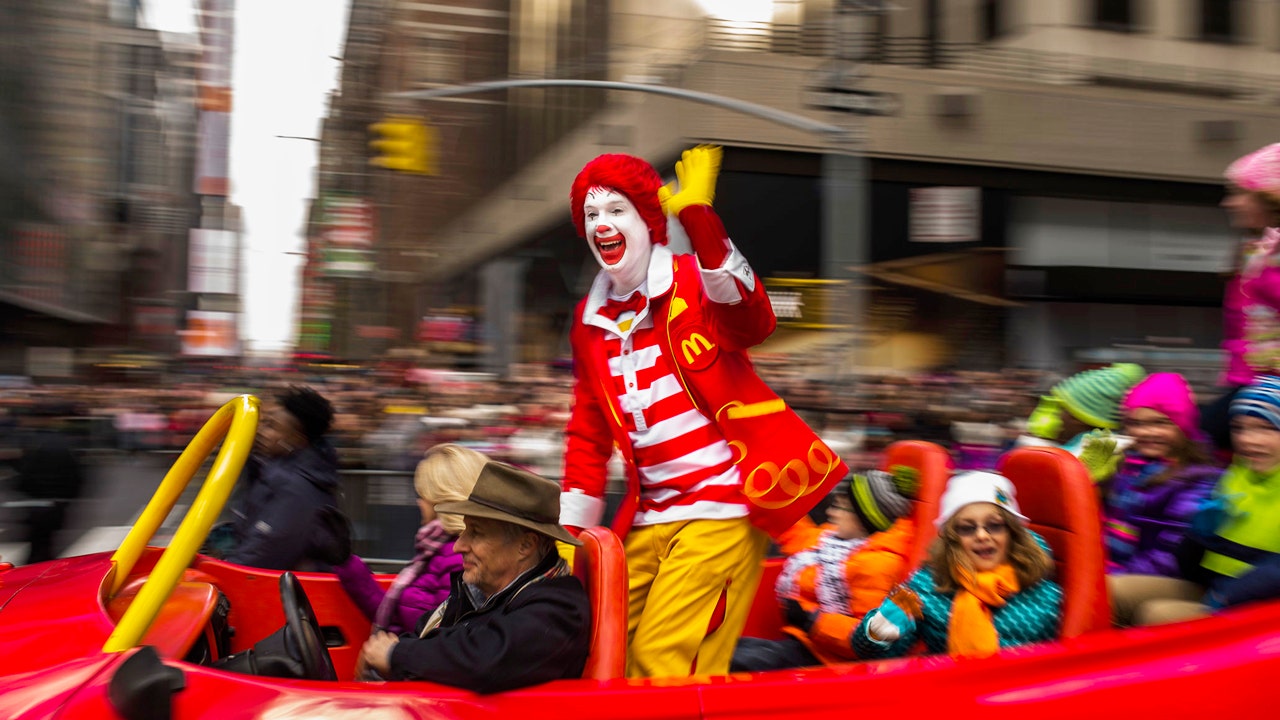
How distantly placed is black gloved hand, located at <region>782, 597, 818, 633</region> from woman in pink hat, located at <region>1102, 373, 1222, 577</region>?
884 millimetres

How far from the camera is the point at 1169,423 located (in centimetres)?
353

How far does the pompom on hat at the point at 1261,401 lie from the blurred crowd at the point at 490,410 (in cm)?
395

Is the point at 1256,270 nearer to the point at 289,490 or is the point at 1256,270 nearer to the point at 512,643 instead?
the point at 512,643

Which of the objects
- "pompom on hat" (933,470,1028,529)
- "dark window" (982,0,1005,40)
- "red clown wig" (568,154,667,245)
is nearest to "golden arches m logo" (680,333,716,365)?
"red clown wig" (568,154,667,245)

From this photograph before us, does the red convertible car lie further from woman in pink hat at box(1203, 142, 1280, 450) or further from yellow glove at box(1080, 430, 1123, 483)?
yellow glove at box(1080, 430, 1123, 483)

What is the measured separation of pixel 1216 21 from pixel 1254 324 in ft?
51.5

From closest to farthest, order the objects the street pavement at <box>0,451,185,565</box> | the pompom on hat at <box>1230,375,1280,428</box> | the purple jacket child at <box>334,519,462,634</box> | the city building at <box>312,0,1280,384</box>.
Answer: the pompom on hat at <box>1230,375,1280,428</box>, the purple jacket child at <box>334,519,462,634</box>, the street pavement at <box>0,451,185,565</box>, the city building at <box>312,0,1280,384</box>

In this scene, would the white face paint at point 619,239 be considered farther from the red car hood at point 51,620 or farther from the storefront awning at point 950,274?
the storefront awning at point 950,274

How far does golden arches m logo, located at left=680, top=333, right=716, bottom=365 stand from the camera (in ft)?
9.24

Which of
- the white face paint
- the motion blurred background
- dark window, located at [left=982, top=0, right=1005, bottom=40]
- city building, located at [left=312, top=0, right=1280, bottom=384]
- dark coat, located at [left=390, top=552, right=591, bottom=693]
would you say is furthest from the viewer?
dark window, located at [left=982, top=0, right=1005, bottom=40]

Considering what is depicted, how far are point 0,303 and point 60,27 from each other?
7744 millimetres

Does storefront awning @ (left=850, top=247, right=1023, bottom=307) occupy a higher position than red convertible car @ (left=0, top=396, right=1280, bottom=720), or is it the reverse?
storefront awning @ (left=850, top=247, right=1023, bottom=307)

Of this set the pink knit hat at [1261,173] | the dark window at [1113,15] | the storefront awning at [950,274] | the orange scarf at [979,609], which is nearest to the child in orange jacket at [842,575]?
the orange scarf at [979,609]

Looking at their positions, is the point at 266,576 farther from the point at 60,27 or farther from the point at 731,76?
the point at 60,27
